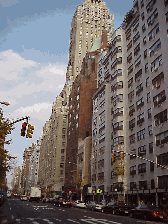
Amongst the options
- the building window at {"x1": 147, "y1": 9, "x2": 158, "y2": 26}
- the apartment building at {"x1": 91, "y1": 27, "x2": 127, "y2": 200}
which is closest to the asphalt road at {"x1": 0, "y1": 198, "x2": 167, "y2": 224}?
the apartment building at {"x1": 91, "y1": 27, "x2": 127, "y2": 200}

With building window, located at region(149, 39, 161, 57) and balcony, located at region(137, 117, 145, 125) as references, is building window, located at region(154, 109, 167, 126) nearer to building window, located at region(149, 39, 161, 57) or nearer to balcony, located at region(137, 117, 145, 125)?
balcony, located at region(137, 117, 145, 125)

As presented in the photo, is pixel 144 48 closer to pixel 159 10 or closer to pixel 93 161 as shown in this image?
pixel 159 10

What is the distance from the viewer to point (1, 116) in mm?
33938

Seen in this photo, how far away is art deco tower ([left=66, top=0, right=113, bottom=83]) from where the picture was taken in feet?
445

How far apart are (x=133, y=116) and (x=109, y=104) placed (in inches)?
498

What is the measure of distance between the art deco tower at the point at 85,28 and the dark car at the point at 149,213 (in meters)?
109

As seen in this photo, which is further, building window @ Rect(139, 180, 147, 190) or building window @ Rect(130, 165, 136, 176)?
building window @ Rect(130, 165, 136, 176)

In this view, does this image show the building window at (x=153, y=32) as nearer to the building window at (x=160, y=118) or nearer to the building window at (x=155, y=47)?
the building window at (x=155, y=47)

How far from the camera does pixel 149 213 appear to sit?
25.7 m

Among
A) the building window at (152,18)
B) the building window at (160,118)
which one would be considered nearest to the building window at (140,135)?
the building window at (160,118)

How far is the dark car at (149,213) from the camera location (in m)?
25.0

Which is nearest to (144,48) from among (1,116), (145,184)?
(145,184)

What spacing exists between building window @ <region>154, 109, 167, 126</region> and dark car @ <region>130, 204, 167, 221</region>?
57.4 ft

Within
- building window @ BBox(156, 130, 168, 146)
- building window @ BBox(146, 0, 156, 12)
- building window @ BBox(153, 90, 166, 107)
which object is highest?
building window @ BBox(146, 0, 156, 12)
